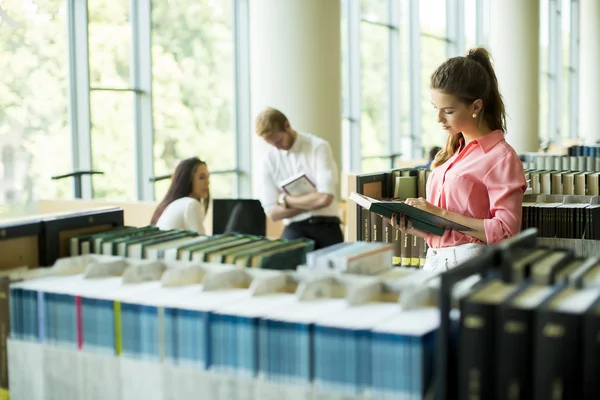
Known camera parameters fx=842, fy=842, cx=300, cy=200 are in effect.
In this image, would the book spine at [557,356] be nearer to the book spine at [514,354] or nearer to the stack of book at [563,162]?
the book spine at [514,354]

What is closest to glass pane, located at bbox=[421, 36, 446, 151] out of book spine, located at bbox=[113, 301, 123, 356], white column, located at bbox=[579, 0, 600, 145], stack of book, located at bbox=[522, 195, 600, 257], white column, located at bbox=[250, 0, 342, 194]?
white column, located at bbox=[250, 0, 342, 194]

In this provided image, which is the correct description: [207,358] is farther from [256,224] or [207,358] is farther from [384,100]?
[384,100]

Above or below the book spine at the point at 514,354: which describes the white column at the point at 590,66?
above

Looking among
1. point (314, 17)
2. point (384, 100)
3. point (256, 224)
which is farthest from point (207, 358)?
point (384, 100)

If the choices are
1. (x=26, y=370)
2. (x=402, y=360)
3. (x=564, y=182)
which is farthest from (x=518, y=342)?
(x=564, y=182)

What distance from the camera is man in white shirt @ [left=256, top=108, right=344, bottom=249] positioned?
5.19 m

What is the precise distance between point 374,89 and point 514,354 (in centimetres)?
1005

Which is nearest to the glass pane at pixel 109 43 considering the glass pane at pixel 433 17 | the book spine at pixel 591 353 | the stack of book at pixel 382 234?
the stack of book at pixel 382 234

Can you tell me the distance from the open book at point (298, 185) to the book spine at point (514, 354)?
3.84 m

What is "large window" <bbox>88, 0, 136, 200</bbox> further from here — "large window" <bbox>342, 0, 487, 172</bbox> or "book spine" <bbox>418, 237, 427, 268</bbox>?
"large window" <bbox>342, 0, 487, 172</bbox>

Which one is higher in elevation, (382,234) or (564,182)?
(564,182)

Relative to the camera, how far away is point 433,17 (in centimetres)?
1312

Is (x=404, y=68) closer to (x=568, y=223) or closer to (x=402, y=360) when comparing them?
(x=568, y=223)

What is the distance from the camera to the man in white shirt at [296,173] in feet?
17.0
